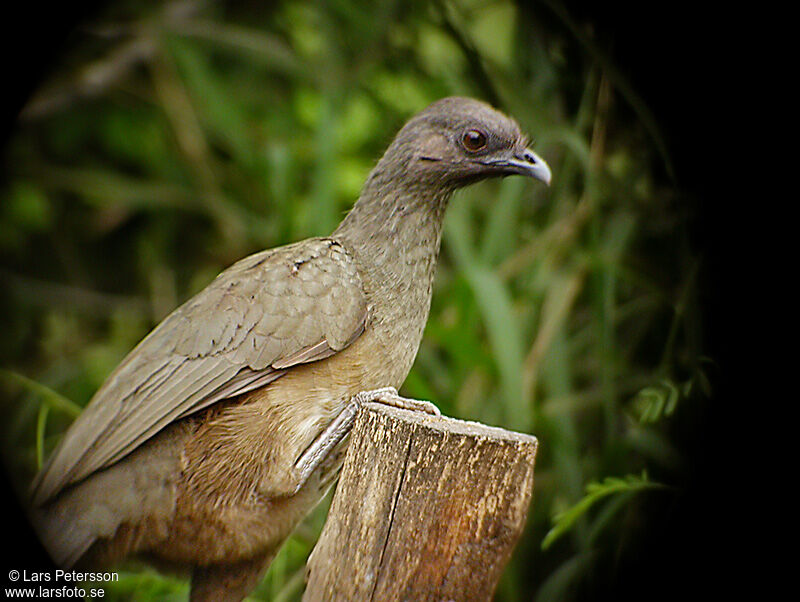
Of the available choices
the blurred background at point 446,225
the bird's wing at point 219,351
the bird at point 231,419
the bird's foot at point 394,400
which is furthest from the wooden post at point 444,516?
the blurred background at point 446,225

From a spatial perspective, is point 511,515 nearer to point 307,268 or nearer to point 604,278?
point 307,268

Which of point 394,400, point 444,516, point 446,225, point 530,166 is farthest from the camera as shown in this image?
point 446,225

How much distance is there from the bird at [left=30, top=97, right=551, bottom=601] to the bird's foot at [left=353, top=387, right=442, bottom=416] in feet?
0.05

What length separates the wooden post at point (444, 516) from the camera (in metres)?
1.78

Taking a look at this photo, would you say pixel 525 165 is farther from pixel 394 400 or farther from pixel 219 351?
pixel 219 351

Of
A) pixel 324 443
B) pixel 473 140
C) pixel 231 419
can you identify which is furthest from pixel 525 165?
pixel 231 419

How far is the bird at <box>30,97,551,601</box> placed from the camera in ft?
7.73

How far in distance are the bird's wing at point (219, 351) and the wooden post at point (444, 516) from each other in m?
0.66

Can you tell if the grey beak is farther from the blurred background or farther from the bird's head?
the blurred background

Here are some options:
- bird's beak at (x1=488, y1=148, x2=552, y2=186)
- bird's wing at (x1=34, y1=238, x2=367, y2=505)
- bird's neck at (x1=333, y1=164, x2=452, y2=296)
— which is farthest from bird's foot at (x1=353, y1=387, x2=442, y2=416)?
bird's beak at (x1=488, y1=148, x2=552, y2=186)

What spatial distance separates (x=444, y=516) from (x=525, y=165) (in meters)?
1.23

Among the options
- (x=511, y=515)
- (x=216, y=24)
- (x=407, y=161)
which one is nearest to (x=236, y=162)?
(x=216, y=24)

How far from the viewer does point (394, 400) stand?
213 cm

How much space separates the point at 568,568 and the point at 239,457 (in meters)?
1.58
